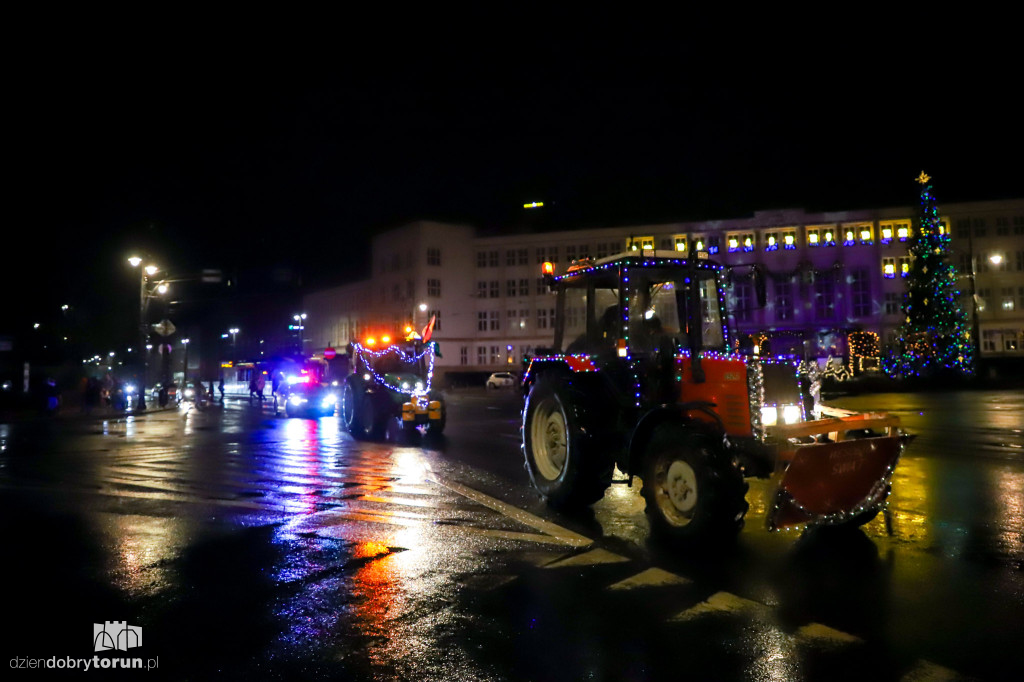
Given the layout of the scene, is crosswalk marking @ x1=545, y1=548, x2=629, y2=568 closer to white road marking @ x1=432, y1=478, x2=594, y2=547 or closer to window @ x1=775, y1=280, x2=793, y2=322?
white road marking @ x1=432, y1=478, x2=594, y2=547

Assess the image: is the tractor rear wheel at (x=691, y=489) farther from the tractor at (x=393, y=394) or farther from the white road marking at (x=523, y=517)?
the tractor at (x=393, y=394)

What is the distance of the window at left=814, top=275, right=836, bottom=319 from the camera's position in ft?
205

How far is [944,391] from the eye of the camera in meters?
38.5

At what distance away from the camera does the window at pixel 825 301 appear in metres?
62.4

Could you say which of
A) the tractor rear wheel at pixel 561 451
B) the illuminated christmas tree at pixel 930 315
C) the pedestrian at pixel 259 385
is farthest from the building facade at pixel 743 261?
the tractor rear wheel at pixel 561 451

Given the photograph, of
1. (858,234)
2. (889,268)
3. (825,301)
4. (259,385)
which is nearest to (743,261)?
(825,301)

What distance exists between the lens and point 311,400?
28188 millimetres

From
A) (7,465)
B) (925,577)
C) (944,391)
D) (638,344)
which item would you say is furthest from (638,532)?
(944,391)

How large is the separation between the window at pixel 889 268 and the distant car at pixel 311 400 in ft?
166

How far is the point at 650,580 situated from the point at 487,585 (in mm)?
1278

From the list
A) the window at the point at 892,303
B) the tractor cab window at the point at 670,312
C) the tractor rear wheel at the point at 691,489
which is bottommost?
the tractor rear wheel at the point at 691,489

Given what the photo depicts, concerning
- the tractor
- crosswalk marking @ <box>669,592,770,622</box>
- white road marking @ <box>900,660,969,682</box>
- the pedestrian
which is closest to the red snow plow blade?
crosswalk marking @ <box>669,592,770,622</box>

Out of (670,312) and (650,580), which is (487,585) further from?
(670,312)

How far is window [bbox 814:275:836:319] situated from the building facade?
0.08 meters
